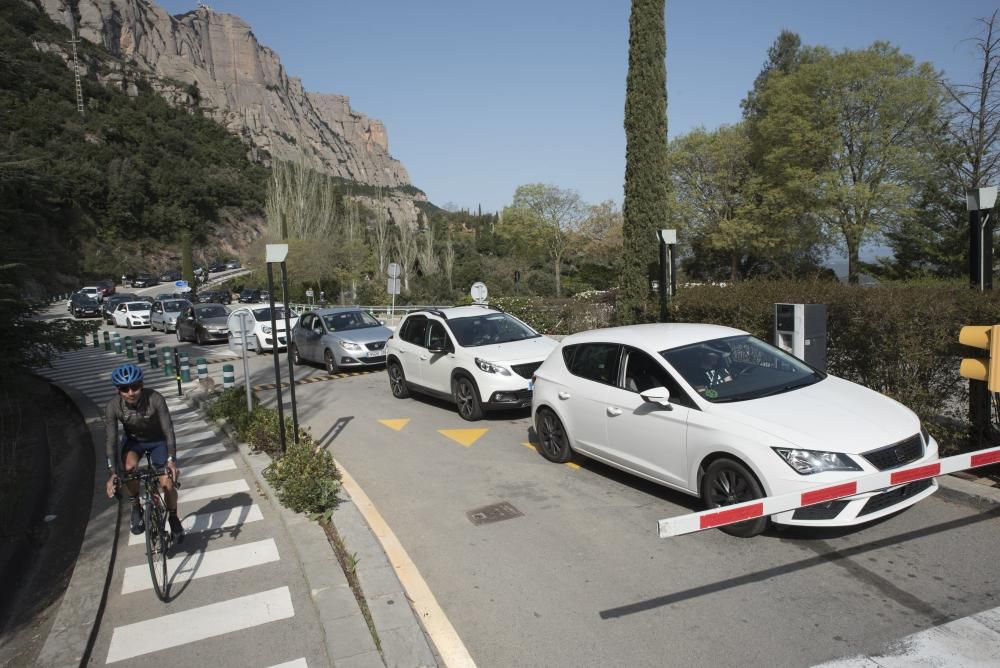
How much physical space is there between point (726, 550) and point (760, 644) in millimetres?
1301

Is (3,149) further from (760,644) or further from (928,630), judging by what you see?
(928,630)

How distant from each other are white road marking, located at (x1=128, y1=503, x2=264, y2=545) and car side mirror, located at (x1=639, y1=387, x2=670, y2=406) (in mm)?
3809

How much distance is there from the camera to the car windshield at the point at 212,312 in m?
27.0

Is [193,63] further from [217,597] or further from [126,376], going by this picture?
[217,597]

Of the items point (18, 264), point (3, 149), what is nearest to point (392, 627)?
point (18, 264)

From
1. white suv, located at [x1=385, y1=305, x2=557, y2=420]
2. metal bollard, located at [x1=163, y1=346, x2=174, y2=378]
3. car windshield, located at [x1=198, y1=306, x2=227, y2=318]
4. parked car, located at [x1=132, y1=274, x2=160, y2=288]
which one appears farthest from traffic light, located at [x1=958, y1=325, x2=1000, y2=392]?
parked car, located at [x1=132, y1=274, x2=160, y2=288]

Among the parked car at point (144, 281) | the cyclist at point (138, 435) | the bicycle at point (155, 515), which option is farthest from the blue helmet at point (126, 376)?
the parked car at point (144, 281)

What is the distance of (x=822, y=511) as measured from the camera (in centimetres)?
486

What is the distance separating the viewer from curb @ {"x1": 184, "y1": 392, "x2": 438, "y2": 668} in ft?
12.8

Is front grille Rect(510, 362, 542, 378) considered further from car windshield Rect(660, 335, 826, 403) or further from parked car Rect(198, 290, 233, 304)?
parked car Rect(198, 290, 233, 304)

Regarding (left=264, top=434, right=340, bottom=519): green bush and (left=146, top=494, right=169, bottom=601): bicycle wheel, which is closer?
(left=146, top=494, right=169, bottom=601): bicycle wheel

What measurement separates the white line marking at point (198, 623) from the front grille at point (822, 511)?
3680mm

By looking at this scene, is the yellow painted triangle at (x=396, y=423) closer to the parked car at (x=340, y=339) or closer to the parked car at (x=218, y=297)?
the parked car at (x=340, y=339)

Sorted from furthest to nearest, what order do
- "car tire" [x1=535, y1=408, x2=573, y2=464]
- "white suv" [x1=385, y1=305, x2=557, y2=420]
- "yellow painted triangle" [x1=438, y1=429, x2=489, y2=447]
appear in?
"white suv" [x1=385, y1=305, x2=557, y2=420] → "yellow painted triangle" [x1=438, y1=429, x2=489, y2=447] → "car tire" [x1=535, y1=408, x2=573, y2=464]
